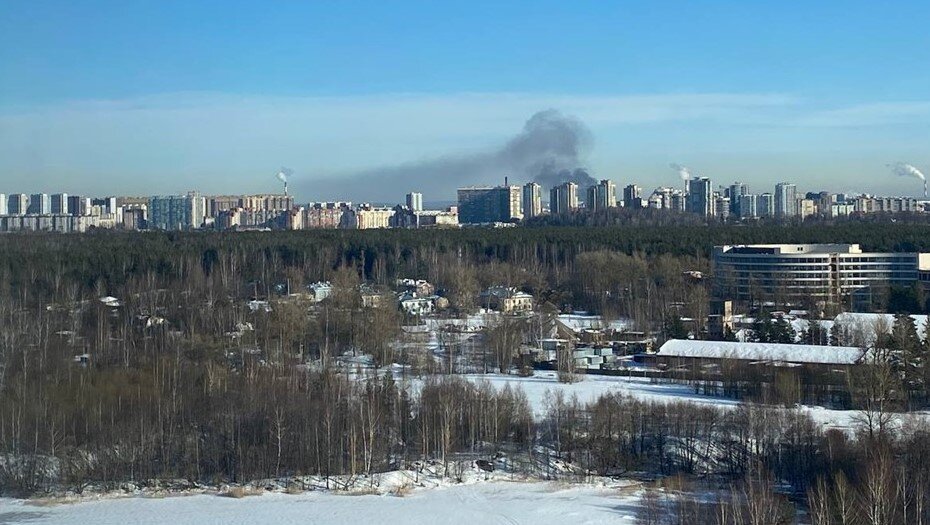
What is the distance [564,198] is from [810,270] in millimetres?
32538

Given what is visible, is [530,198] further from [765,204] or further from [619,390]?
[619,390]

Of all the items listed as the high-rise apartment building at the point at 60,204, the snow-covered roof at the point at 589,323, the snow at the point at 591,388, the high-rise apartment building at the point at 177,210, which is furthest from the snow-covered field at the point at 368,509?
the high-rise apartment building at the point at 177,210

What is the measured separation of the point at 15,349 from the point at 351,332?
506cm

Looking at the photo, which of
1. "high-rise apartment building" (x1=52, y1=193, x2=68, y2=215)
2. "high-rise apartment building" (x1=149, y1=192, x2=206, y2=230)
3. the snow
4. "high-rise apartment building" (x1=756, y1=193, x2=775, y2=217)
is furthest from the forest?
"high-rise apartment building" (x1=756, y1=193, x2=775, y2=217)

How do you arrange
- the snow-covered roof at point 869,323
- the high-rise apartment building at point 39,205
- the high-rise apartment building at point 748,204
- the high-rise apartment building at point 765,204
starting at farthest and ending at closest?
1. the high-rise apartment building at point 748,204
2. the high-rise apartment building at point 765,204
3. the high-rise apartment building at point 39,205
4. the snow-covered roof at point 869,323

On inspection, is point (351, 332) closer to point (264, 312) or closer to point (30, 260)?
point (264, 312)

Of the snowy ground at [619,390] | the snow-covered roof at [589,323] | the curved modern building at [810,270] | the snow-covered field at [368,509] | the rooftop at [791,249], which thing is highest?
the rooftop at [791,249]

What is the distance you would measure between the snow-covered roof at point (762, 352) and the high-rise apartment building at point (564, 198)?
129 ft

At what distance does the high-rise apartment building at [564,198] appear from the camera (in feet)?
179

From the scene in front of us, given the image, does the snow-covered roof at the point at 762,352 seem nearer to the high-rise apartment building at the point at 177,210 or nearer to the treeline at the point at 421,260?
the treeline at the point at 421,260

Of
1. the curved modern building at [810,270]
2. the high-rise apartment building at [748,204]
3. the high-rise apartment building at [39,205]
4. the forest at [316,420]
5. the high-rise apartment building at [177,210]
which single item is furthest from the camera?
the high-rise apartment building at [748,204]

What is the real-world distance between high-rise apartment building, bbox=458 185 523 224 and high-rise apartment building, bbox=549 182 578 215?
6.60 ft

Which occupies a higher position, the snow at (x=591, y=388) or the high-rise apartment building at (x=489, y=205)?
the high-rise apartment building at (x=489, y=205)

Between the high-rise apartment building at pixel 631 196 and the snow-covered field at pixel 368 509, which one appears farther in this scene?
the high-rise apartment building at pixel 631 196
